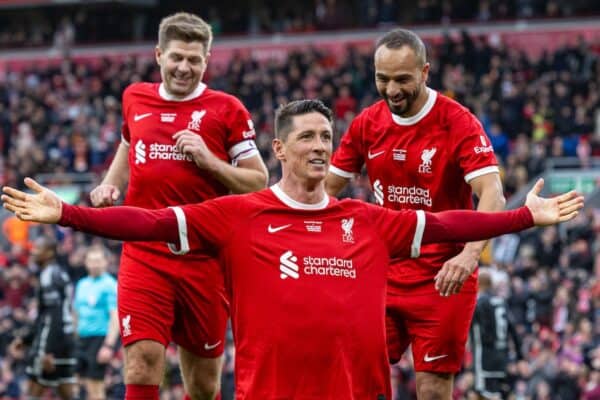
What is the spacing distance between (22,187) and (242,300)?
23.9 metres

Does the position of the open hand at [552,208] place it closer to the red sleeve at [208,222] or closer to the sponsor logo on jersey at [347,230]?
the sponsor logo on jersey at [347,230]

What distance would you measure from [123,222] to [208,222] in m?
0.44

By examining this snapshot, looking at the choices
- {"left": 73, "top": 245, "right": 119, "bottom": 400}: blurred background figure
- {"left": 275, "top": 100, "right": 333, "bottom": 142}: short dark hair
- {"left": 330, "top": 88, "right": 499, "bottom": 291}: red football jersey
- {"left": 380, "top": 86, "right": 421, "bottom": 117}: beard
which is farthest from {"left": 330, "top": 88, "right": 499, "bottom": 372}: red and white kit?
{"left": 73, "top": 245, "right": 119, "bottom": 400}: blurred background figure

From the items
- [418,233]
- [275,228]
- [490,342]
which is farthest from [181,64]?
[490,342]

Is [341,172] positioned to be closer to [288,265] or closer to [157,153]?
[157,153]

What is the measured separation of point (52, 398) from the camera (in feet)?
61.0

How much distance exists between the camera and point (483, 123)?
2536 cm

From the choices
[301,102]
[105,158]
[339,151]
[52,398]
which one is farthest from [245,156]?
[105,158]

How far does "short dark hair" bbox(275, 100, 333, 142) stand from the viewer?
21.4 feet

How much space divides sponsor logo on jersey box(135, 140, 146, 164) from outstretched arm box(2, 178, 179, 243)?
71.3 inches

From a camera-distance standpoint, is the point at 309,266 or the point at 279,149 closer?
the point at 309,266

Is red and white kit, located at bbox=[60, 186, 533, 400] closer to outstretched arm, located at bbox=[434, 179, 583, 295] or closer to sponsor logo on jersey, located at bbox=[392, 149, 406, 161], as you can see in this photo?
outstretched arm, located at bbox=[434, 179, 583, 295]

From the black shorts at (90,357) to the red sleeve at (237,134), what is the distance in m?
6.76

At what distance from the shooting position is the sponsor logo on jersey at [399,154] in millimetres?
7930
